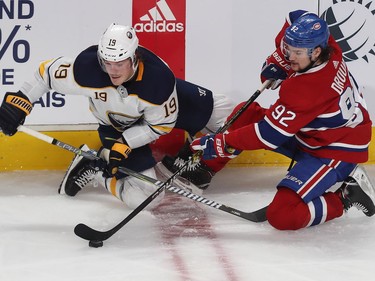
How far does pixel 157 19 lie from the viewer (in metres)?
4.13

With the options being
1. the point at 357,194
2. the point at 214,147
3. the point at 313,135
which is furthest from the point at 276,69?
the point at 357,194

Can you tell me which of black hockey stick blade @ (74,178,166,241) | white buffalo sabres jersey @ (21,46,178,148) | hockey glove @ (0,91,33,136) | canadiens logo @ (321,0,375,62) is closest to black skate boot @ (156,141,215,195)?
white buffalo sabres jersey @ (21,46,178,148)

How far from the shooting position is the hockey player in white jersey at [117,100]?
3.53 m

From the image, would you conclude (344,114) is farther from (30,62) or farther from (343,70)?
(30,62)

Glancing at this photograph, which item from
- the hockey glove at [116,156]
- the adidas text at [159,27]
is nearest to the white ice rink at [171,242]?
the hockey glove at [116,156]

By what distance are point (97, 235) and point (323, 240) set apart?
837 mm

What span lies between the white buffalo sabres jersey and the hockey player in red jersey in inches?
9.3

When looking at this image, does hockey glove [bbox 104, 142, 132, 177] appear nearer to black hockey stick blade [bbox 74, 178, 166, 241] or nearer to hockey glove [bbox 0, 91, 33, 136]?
black hockey stick blade [bbox 74, 178, 166, 241]

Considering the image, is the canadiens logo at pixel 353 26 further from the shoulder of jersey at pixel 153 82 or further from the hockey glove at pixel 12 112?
the hockey glove at pixel 12 112

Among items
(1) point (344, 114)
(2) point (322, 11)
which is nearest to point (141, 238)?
(1) point (344, 114)

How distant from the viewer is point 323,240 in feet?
11.2

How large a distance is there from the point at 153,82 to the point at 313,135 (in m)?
0.66

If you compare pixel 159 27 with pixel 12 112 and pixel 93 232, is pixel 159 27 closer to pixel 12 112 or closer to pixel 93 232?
pixel 12 112

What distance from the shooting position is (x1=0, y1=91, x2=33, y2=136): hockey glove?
11.9 ft
